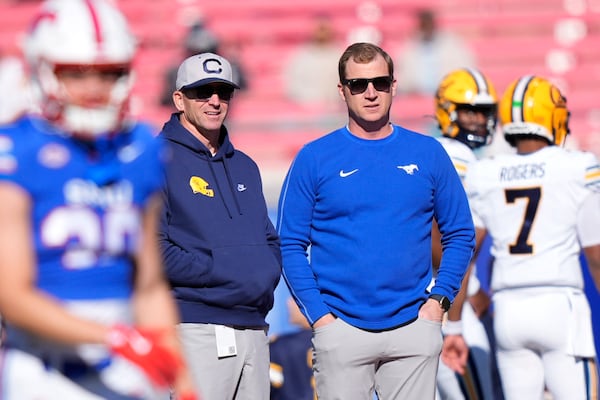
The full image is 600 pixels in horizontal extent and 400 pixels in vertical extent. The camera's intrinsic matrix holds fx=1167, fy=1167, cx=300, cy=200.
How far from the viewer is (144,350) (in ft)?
8.80

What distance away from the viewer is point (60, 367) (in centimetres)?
275

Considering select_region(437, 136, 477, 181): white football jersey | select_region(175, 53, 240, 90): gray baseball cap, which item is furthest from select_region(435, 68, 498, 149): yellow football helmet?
select_region(175, 53, 240, 90): gray baseball cap

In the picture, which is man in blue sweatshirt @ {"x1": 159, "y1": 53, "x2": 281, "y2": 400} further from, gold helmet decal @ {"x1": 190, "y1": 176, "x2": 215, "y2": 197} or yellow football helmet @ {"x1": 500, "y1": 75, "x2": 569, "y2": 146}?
yellow football helmet @ {"x1": 500, "y1": 75, "x2": 569, "y2": 146}

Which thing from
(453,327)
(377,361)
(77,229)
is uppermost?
(77,229)

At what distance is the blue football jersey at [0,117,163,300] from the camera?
8.87 ft

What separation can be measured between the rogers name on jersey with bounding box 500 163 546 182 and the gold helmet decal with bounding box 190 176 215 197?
150cm

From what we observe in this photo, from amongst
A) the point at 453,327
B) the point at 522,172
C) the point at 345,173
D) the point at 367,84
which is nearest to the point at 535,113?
the point at 522,172

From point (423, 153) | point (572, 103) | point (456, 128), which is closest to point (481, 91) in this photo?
point (456, 128)

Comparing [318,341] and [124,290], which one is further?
[318,341]

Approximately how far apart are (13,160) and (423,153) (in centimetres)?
229

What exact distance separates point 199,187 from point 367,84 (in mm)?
785

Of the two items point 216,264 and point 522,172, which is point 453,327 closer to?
point 522,172

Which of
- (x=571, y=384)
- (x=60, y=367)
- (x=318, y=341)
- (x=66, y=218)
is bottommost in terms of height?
(x=571, y=384)

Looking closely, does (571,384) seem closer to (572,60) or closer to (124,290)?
(124,290)
